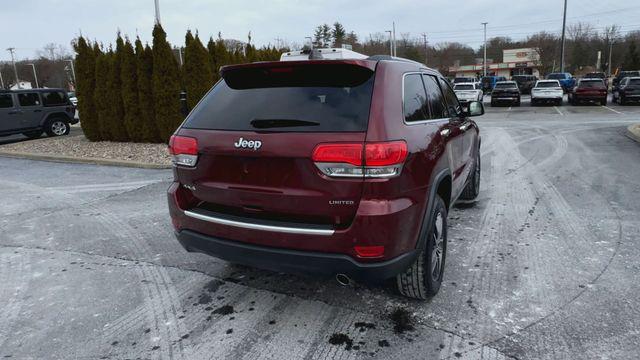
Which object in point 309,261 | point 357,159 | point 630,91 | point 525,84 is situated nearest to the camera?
point 357,159

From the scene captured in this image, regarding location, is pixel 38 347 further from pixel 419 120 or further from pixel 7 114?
pixel 7 114

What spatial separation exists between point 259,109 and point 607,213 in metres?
4.59

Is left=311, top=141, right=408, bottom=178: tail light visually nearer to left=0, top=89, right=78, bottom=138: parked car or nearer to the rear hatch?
the rear hatch

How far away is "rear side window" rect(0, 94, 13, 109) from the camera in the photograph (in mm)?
14922

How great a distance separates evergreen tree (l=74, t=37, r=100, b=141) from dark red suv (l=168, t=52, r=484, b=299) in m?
12.0

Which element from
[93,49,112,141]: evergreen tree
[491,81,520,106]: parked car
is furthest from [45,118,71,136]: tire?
[491,81,520,106]: parked car

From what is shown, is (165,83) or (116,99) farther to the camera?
(116,99)

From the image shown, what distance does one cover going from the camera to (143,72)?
12.3 metres

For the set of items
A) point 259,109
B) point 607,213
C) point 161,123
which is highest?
point 259,109

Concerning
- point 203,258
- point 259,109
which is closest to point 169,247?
point 203,258

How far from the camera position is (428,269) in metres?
3.14

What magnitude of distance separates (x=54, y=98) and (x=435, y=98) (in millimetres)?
16568

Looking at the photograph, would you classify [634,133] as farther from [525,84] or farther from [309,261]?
[525,84]

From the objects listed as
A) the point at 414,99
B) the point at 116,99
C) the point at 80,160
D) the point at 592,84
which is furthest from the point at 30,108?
the point at 592,84
